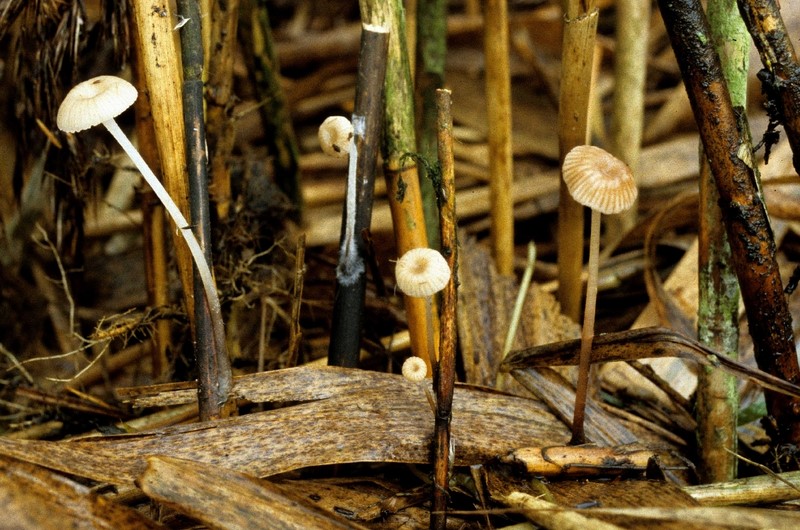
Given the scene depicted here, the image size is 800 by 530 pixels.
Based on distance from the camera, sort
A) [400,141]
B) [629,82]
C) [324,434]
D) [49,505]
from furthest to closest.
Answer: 1. [629,82]
2. [400,141]
3. [324,434]
4. [49,505]

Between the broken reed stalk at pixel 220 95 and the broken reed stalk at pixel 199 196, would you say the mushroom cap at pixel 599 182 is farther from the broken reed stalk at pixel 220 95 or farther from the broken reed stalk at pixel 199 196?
the broken reed stalk at pixel 220 95

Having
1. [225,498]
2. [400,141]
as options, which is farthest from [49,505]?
[400,141]

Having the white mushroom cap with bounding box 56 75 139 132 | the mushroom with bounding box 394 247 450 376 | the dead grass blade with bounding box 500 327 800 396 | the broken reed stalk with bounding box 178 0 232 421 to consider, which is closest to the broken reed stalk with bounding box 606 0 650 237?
the dead grass blade with bounding box 500 327 800 396

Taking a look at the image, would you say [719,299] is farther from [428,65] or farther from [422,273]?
[428,65]

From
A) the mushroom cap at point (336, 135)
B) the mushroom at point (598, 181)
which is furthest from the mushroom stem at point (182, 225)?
the mushroom at point (598, 181)

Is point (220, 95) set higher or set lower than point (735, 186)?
higher

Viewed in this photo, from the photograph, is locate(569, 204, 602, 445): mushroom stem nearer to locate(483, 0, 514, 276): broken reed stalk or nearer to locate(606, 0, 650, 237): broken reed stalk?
locate(483, 0, 514, 276): broken reed stalk
